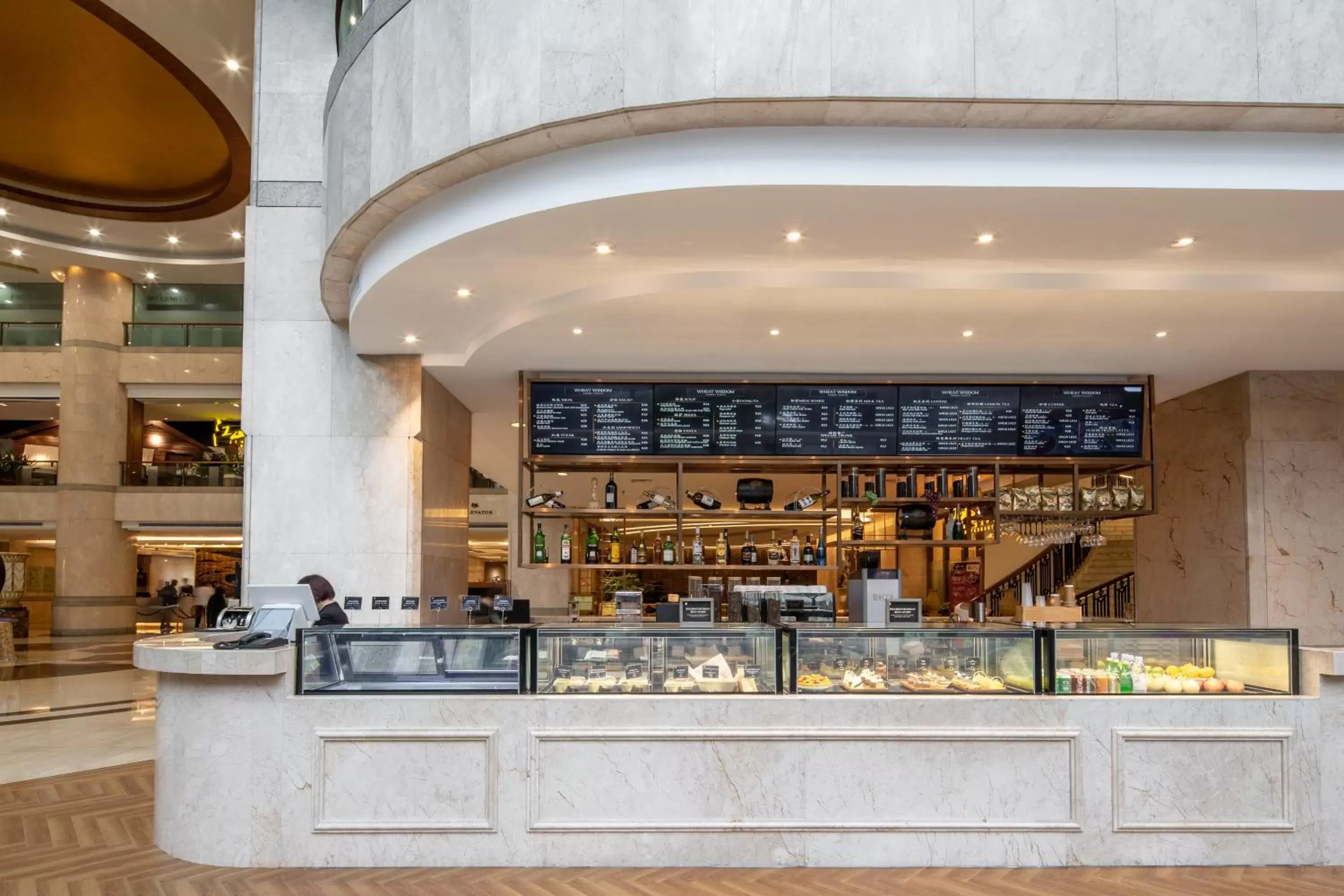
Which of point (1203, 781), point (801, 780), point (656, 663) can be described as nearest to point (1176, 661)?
point (1203, 781)

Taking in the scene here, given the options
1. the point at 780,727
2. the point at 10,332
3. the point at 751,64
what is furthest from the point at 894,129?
the point at 10,332

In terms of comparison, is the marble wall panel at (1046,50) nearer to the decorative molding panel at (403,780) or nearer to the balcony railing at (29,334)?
the decorative molding panel at (403,780)

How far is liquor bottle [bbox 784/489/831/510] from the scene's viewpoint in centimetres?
722

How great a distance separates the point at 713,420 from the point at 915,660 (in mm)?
2990

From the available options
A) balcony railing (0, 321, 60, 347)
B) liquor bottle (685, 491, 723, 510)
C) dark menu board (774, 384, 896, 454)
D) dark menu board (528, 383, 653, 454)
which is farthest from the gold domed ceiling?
dark menu board (774, 384, 896, 454)

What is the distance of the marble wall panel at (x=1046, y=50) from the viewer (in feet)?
11.4

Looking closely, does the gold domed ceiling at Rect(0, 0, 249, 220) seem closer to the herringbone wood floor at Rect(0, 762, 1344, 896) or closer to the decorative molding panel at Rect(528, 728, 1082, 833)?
the herringbone wood floor at Rect(0, 762, 1344, 896)

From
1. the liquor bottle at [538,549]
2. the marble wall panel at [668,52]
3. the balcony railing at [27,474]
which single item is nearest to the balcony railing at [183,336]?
the balcony railing at [27,474]

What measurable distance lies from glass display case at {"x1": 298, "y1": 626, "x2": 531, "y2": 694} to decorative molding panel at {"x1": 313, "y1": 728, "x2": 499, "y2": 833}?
8.0 inches

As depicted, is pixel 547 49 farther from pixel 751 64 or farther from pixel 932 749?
pixel 932 749

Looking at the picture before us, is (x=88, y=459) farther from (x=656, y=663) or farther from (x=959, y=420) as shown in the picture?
(x=656, y=663)

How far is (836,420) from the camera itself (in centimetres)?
696

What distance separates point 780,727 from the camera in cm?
411

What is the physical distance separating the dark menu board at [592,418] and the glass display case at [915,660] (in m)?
2.86
